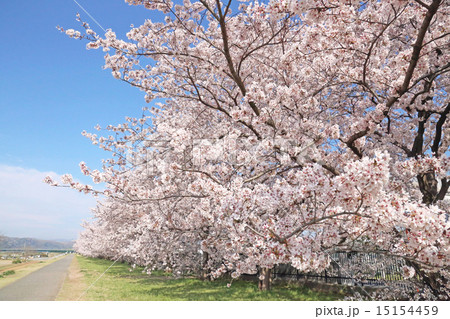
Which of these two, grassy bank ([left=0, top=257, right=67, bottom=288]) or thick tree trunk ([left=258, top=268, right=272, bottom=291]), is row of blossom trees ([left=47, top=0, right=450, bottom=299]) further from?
grassy bank ([left=0, top=257, right=67, bottom=288])

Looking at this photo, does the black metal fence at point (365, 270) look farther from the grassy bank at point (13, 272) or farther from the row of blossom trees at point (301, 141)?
the grassy bank at point (13, 272)

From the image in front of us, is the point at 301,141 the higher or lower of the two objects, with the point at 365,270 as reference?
higher

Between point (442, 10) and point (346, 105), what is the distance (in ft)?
11.5

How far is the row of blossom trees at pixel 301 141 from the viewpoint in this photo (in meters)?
3.06

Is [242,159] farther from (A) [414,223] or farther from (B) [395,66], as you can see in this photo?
(B) [395,66]

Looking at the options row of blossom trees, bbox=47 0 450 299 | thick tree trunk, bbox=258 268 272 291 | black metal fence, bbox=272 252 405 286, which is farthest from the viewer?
thick tree trunk, bbox=258 268 272 291

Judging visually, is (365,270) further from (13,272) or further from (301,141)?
(13,272)

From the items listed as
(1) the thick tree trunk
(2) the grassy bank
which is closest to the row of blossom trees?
(1) the thick tree trunk

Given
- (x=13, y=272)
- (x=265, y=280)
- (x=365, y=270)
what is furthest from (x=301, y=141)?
(x=13, y=272)

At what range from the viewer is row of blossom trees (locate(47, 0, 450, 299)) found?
10.0 feet

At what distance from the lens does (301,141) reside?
19.4 feet

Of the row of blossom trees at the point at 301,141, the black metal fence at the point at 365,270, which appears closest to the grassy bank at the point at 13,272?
the row of blossom trees at the point at 301,141
